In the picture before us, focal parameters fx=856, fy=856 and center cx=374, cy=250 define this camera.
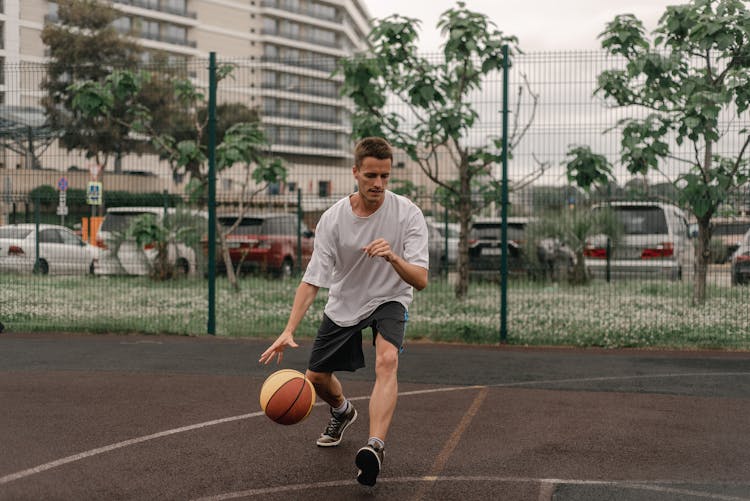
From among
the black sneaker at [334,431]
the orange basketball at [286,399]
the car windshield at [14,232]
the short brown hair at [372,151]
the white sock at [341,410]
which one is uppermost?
the short brown hair at [372,151]

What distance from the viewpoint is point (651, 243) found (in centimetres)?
1070

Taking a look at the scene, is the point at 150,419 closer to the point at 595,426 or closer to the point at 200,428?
the point at 200,428

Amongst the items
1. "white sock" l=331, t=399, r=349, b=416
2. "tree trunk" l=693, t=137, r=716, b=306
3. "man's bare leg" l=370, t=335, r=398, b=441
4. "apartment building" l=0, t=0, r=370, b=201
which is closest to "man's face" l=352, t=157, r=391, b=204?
"man's bare leg" l=370, t=335, r=398, b=441

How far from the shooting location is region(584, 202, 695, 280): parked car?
10.2m

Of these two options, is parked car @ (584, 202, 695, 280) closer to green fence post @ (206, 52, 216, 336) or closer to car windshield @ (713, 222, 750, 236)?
car windshield @ (713, 222, 750, 236)

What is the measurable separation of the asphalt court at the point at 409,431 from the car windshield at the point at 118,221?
152 inches

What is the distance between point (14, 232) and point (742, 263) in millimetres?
10238

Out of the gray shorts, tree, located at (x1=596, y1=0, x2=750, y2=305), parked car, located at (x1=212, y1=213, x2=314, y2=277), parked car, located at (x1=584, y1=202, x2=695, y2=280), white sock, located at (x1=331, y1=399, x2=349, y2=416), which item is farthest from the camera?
parked car, located at (x1=212, y1=213, x2=314, y2=277)

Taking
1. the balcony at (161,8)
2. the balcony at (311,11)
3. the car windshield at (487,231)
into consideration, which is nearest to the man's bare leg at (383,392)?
the car windshield at (487,231)

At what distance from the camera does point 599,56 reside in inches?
383

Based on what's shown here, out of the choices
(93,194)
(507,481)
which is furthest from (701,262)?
(93,194)

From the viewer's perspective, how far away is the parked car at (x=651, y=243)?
403 inches

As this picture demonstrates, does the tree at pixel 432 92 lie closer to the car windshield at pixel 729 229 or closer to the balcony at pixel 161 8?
the car windshield at pixel 729 229

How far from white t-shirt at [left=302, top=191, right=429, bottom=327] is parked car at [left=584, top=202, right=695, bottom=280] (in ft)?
19.3
